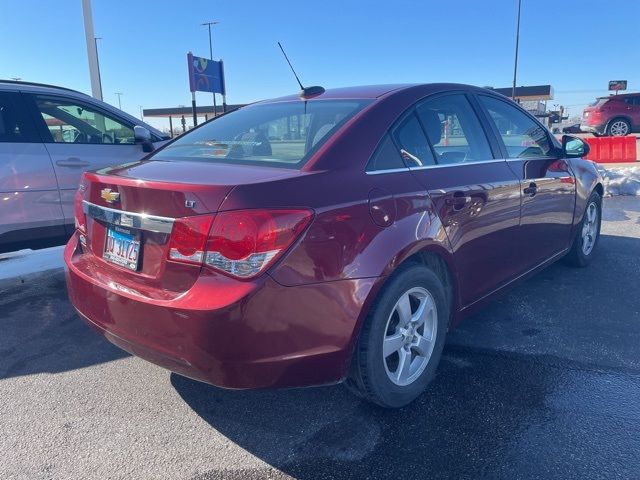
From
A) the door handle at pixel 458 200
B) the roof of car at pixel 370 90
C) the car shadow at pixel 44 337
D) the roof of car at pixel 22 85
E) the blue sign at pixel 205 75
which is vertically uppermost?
the blue sign at pixel 205 75

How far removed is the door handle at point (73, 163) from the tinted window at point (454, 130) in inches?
130

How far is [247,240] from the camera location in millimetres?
1959

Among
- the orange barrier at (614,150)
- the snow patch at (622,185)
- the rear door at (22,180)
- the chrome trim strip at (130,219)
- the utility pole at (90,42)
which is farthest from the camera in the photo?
the orange barrier at (614,150)

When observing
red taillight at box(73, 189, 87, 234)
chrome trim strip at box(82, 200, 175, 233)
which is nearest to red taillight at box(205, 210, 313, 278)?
chrome trim strip at box(82, 200, 175, 233)

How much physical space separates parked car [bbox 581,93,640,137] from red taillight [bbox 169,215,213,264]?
20860mm

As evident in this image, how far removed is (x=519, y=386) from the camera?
2816 millimetres

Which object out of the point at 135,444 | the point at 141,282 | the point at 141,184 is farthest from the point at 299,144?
the point at 135,444

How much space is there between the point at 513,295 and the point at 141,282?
3110 mm

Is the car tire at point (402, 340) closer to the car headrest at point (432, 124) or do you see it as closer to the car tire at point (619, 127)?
the car headrest at point (432, 124)

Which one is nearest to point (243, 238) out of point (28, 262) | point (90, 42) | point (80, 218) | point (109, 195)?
point (109, 195)

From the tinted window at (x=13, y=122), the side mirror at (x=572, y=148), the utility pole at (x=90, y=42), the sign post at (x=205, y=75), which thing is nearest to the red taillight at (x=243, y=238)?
the side mirror at (x=572, y=148)

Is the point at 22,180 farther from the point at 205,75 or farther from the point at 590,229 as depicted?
the point at 205,75

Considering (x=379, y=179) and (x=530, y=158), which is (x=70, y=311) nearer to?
(x=379, y=179)

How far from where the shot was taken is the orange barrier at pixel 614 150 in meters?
13.5
